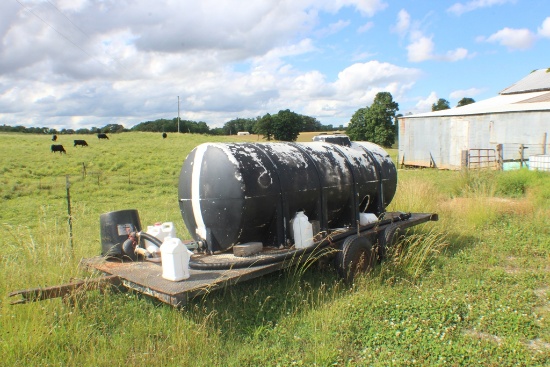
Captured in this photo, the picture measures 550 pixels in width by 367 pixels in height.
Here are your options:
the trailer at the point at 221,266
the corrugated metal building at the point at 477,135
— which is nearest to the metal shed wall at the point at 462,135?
the corrugated metal building at the point at 477,135

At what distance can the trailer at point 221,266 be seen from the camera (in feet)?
14.1

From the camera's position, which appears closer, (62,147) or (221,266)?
(221,266)

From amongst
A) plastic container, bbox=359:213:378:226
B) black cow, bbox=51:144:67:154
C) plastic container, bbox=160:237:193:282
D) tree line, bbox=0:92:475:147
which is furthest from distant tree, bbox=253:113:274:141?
plastic container, bbox=160:237:193:282

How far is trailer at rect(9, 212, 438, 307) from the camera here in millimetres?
4301

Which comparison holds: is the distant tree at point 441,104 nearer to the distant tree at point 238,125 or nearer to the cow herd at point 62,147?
the distant tree at point 238,125

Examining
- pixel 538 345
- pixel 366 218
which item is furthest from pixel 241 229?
pixel 538 345

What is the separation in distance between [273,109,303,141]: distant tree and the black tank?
49.5m

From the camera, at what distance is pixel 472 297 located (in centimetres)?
541

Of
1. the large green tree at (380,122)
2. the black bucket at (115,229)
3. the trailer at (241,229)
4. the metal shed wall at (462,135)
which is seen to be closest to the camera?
the trailer at (241,229)

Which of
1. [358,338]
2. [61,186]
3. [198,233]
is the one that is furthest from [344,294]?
[61,186]

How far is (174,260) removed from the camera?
14.6ft

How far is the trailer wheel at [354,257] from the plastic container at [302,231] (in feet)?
1.57

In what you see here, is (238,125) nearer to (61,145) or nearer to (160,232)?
(61,145)

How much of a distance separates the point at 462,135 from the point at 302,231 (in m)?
21.6
